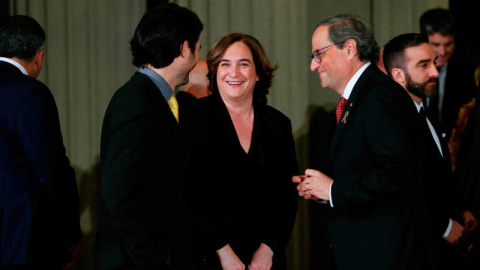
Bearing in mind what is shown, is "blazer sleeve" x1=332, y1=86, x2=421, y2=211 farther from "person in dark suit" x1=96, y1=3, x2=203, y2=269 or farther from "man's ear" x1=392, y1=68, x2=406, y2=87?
"man's ear" x1=392, y1=68, x2=406, y2=87

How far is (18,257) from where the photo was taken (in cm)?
243

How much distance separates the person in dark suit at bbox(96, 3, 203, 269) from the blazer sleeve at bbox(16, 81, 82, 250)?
2.27ft

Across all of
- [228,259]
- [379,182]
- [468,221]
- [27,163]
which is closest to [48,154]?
[27,163]

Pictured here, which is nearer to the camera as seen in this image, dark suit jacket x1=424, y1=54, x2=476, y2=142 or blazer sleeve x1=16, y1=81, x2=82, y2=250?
blazer sleeve x1=16, y1=81, x2=82, y2=250

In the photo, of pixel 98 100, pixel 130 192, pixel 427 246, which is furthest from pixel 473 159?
pixel 98 100

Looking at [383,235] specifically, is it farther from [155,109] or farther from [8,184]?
[8,184]

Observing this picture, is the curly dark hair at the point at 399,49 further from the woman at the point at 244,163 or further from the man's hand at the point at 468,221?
the man's hand at the point at 468,221

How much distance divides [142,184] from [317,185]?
76 centimetres

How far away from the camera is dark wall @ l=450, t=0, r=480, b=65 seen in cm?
512

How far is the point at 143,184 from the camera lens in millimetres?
1729

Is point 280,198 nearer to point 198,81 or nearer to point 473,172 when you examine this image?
point 473,172

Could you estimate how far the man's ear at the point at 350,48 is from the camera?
2.28m

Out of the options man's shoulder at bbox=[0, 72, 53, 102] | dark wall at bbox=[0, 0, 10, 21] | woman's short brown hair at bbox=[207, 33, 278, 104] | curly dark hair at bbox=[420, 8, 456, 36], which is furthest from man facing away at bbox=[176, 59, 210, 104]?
curly dark hair at bbox=[420, 8, 456, 36]

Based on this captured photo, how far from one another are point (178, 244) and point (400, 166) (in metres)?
0.84
